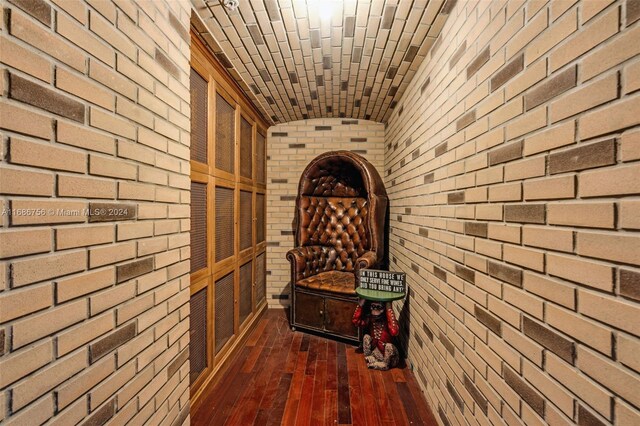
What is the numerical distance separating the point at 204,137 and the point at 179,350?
1471 millimetres

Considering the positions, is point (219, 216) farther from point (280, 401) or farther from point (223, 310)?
point (280, 401)

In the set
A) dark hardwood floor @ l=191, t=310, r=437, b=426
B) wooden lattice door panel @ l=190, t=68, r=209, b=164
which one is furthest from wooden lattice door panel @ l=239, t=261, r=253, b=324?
wooden lattice door panel @ l=190, t=68, r=209, b=164

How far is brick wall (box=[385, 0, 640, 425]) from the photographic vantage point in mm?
707

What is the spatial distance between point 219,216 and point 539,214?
2231 mm

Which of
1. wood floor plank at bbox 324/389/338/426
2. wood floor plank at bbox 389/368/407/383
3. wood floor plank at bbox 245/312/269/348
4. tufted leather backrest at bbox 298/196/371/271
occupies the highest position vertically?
tufted leather backrest at bbox 298/196/371/271

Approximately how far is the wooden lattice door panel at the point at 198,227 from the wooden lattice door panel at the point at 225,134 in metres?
0.42

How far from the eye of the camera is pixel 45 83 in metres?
0.80

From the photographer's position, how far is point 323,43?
7.09 feet

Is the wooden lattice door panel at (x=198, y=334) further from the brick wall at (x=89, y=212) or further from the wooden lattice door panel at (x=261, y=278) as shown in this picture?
the wooden lattice door panel at (x=261, y=278)

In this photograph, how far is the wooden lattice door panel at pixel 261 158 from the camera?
3.71 m

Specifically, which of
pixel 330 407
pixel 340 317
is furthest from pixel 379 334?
pixel 330 407

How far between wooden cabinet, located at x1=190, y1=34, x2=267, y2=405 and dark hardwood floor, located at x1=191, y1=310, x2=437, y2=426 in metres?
0.19

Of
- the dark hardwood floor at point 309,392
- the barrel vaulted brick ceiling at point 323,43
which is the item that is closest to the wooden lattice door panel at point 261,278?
the dark hardwood floor at point 309,392

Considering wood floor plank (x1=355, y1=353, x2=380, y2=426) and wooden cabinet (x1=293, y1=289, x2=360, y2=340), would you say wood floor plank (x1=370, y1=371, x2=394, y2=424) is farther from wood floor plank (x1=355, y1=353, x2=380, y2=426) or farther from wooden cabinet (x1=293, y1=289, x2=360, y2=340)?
wooden cabinet (x1=293, y1=289, x2=360, y2=340)
